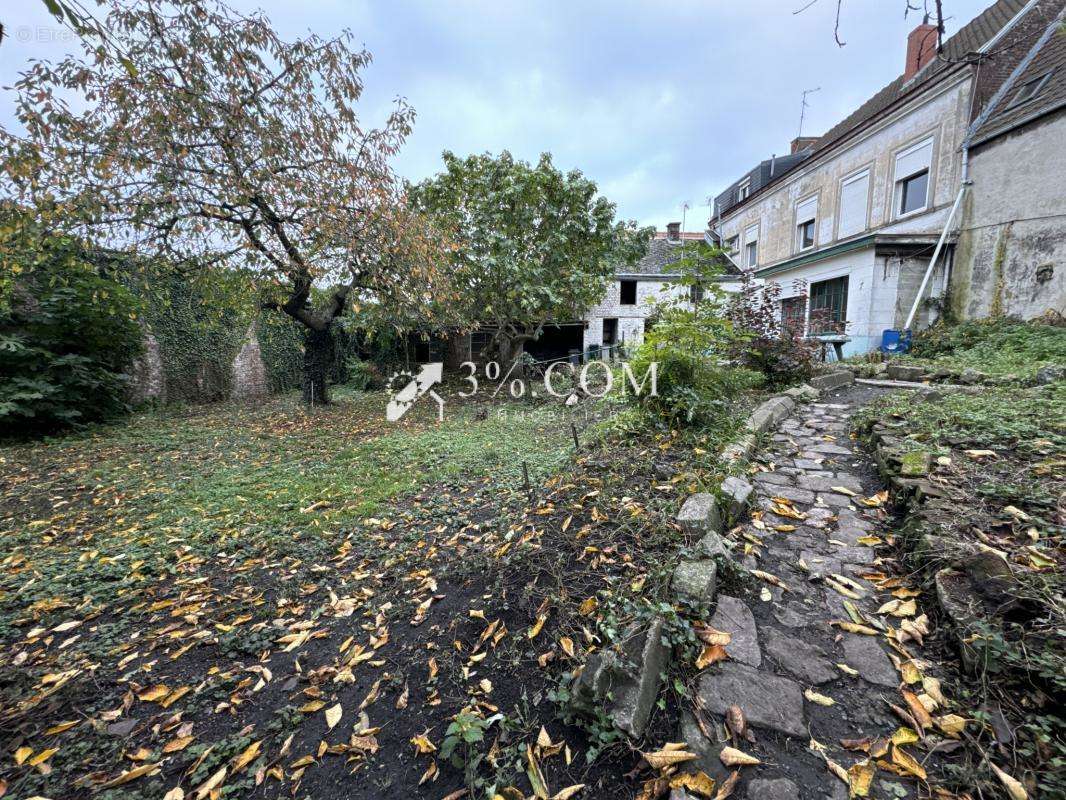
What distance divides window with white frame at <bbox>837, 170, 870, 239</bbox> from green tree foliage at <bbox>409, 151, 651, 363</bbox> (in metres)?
6.30

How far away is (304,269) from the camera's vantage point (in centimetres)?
600

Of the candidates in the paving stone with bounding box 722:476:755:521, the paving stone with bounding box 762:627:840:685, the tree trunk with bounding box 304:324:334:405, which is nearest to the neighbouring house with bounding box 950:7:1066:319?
the paving stone with bounding box 722:476:755:521

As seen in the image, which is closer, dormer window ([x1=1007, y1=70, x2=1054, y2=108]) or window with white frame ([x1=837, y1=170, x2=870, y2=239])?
dormer window ([x1=1007, y1=70, x2=1054, y2=108])

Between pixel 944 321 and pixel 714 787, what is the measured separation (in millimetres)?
10851

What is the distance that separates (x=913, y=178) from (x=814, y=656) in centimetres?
1231

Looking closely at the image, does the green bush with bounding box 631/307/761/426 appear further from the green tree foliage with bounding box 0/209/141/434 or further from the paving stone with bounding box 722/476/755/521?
the green tree foliage with bounding box 0/209/141/434

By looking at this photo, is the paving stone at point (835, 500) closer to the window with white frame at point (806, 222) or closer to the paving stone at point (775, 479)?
the paving stone at point (775, 479)

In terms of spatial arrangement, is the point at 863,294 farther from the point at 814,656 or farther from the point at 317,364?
the point at 317,364

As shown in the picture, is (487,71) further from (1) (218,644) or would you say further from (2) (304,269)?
(1) (218,644)

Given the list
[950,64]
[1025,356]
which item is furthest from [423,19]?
[950,64]

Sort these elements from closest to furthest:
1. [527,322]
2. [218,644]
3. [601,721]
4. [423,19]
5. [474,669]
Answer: [601,721] → [474,669] → [218,644] → [423,19] → [527,322]

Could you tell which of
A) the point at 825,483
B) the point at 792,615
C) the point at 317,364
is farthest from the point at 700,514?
the point at 317,364

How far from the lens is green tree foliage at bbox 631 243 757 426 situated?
349 cm

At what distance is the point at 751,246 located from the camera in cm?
1533
